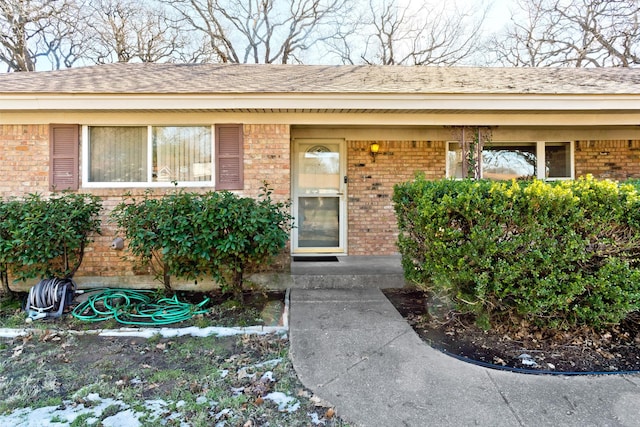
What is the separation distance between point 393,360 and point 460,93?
3711 millimetres

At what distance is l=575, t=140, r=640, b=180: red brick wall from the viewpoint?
6234 mm

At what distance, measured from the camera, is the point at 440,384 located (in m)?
2.43

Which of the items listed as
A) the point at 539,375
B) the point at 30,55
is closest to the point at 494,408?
the point at 539,375

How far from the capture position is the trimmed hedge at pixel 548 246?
2834mm

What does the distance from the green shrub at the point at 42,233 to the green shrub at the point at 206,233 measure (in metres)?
0.52

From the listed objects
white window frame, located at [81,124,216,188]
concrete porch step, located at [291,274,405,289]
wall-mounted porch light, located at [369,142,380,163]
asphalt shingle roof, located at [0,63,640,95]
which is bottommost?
concrete porch step, located at [291,274,405,289]

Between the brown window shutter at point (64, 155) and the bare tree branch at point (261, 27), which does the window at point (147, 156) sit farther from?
the bare tree branch at point (261, 27)

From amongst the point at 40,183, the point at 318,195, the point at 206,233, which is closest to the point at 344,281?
the point at 206,233

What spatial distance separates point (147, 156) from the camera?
502 cm

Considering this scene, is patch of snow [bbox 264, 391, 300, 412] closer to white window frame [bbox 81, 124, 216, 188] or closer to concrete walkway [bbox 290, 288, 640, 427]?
concrete walkway [bbox 290, 288, 640, 427]

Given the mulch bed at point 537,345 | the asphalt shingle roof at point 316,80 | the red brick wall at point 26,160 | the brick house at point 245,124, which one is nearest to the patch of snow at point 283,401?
the mulch bed at point 537,345

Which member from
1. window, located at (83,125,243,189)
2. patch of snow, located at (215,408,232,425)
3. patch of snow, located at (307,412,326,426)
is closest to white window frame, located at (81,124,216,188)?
window, located at (83,125,243,189)

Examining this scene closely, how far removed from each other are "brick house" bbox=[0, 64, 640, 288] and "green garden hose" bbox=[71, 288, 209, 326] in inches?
23.2

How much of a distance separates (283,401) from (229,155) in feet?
11.8
